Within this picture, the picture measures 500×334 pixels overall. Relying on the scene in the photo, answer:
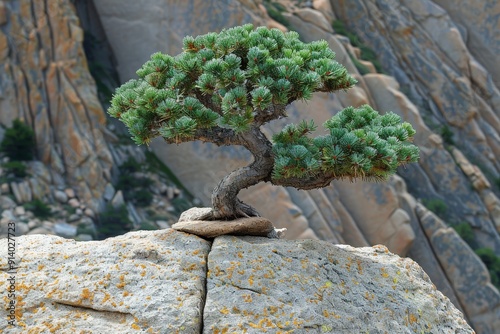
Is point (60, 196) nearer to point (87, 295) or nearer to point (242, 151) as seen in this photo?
point (242, 151)

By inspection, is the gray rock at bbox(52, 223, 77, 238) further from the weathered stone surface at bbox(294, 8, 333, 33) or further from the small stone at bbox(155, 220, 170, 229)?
the weathered stone surface at bbox(294, 8, 333, 33)

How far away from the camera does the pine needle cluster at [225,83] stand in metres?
8.03

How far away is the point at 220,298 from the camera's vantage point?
7.67 m

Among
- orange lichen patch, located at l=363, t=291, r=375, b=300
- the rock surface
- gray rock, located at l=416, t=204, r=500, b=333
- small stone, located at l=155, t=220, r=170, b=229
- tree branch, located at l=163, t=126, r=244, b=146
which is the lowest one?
gray rock, located at l=416, t=204, r=500, b=333

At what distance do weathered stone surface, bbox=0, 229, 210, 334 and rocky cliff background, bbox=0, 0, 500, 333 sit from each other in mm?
16618

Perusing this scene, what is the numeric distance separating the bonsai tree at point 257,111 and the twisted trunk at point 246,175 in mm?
13

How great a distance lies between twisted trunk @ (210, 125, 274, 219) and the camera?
28.8 ft

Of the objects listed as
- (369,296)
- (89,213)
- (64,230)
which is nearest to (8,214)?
(64,230)

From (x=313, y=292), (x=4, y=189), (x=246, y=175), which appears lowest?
(x=4, y=189)

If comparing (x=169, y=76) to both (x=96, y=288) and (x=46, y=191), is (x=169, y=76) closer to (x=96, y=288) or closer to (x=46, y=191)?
(x=96, y=288)

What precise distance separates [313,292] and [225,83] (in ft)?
8.91

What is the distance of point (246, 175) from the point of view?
8.86 meters

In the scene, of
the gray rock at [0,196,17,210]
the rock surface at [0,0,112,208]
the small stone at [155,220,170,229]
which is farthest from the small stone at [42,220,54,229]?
the small stone at [155,220,170,229]

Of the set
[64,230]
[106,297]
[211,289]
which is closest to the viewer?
[106,297]
